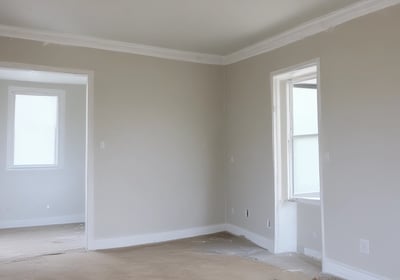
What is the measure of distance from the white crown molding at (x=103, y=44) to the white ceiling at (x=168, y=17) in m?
0.13

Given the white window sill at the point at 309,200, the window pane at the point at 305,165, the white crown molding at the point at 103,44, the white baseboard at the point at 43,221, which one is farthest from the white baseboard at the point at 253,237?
the white baseboard at the point at 43,221

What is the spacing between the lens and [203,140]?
559 cm

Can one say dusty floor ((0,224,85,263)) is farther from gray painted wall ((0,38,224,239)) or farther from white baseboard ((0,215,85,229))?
gray painted wall ((0,38,224,239))

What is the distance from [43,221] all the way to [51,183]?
70cm

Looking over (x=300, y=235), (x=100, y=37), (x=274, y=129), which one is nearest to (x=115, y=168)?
(x=100, y=37)

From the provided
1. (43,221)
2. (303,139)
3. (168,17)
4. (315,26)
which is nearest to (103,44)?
(168,17)

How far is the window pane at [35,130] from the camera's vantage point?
6504 mm

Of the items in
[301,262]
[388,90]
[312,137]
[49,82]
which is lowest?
[301,262]

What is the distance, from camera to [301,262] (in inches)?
167

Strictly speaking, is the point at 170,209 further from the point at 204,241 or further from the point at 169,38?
the point at 169,38

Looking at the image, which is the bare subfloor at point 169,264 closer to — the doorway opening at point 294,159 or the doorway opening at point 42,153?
the doorway opening at point 294,159

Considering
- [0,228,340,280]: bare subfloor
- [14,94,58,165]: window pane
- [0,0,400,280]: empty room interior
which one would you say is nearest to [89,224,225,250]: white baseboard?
[0,0,400,280]: empty room interior

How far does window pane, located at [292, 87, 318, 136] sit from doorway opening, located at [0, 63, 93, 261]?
3670 millimetres

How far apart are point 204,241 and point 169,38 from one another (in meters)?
2.87
